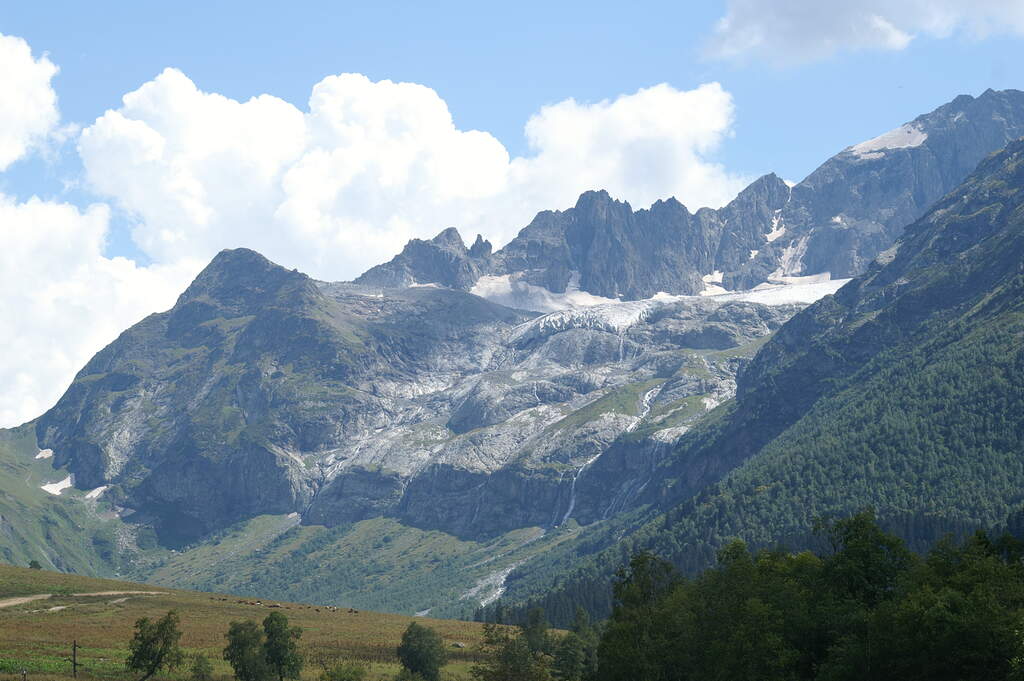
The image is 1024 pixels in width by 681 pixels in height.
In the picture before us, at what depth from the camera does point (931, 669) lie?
289ft

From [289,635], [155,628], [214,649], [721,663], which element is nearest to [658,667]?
[721,663]

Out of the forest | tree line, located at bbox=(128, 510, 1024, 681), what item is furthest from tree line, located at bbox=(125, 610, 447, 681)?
the forest

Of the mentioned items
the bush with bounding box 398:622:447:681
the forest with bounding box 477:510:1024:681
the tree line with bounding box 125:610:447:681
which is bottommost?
the bush with bounding box 398:622:447:681

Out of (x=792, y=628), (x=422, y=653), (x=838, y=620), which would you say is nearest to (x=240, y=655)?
(x=422, y=653)

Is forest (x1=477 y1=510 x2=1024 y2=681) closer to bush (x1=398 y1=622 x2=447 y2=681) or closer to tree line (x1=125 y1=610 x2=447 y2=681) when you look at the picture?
bush (x1=398 y1=622 x2=447 y2=681)

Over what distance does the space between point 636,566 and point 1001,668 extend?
78300 mm

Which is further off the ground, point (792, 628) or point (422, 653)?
point (792, 628)

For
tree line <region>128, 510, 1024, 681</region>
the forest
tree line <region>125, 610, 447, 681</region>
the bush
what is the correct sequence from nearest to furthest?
the forest, tree line <region>128, 510, 1024, 681</region>, tree line <region>125, 610, 447, 681</region>, the bush

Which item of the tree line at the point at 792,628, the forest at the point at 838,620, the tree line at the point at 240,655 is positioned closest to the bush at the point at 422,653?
the tree line at the point at 792,628

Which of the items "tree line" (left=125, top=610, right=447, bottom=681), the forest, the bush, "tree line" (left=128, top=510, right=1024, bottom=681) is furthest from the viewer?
the bush

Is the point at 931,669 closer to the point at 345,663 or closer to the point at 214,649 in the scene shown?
the point at 345,663

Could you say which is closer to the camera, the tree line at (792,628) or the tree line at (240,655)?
the tree line at (792,628)

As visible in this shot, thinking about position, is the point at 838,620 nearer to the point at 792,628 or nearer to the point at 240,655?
the point at 792,628

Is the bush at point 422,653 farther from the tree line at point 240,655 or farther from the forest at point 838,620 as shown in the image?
the forest at point 838,620
